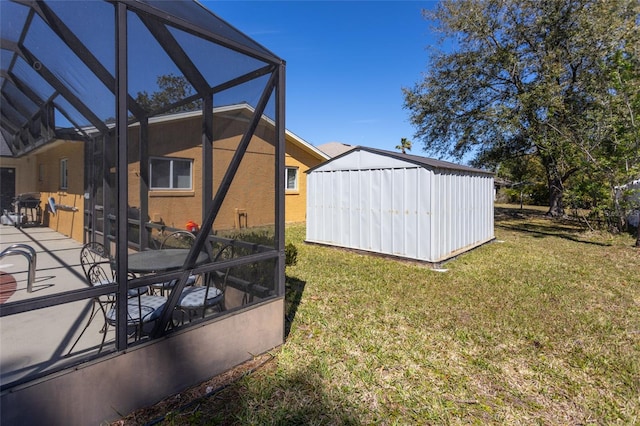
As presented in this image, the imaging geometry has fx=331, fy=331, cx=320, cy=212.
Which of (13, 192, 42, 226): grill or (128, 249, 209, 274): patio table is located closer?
(13, 192, 42, 226): grill

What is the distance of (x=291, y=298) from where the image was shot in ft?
14.8

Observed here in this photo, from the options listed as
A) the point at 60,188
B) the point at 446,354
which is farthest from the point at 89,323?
the point at 446,354

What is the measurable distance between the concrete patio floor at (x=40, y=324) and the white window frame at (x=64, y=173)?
46 centimetres

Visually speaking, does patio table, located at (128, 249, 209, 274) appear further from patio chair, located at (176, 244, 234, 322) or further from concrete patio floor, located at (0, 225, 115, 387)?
concrete patio floor, located at (0, 225, 115, 387)

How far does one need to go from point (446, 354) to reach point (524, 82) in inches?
590

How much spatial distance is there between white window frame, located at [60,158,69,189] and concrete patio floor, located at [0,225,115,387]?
0.46m

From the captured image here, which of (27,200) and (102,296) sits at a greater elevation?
(27,200)

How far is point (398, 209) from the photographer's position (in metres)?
6.92

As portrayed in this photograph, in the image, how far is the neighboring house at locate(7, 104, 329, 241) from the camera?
9.27 ft

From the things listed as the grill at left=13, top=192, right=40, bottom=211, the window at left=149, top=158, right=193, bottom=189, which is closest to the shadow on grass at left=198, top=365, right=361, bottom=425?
the grill at left=13, top=192, right=40, bottom=211

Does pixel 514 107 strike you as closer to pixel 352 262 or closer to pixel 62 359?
pixel 352 262

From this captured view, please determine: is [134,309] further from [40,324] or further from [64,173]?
[64,173]

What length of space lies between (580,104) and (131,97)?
15.6 metres

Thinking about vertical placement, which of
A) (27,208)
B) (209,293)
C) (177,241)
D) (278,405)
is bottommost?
(278,405)
